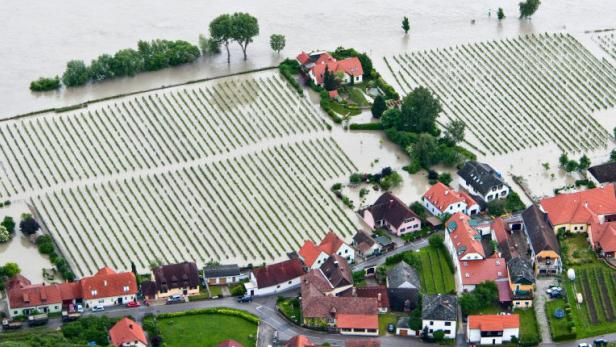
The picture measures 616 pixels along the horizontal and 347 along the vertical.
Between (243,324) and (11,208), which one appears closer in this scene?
(243,324)

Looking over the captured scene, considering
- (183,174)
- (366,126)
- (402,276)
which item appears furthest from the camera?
(366,126)

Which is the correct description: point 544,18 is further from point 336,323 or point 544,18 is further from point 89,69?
point 336,323

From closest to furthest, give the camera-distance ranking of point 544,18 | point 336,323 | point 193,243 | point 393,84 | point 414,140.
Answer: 1. point 336,323
2. point 193,243
3. point 414,140
4. point 393,84
5. point 544,18

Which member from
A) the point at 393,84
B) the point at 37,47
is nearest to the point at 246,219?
the point at 393,84

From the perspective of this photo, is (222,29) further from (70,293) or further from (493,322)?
(493,322)

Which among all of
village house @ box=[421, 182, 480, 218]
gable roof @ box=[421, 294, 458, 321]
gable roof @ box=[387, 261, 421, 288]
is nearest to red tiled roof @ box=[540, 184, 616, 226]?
village house @ box=[421, 182, 480, 218]

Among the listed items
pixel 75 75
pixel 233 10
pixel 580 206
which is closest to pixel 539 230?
pixel 580 206
